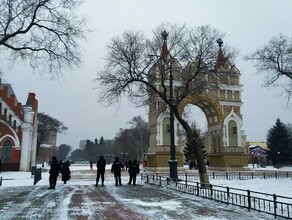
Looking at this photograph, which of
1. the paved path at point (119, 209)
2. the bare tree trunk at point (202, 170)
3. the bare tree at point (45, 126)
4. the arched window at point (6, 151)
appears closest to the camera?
the paved path at point (119, 209)

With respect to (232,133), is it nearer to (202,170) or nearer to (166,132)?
(166,132)

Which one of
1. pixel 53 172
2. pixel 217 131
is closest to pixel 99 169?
pixel 53 172

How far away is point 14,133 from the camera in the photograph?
4078cm

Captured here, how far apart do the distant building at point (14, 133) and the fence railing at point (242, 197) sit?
80.4 feet

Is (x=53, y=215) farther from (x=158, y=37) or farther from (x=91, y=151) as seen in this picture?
(x=91, y=151)

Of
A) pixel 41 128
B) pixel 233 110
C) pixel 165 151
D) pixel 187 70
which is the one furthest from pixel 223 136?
pixel 41 128

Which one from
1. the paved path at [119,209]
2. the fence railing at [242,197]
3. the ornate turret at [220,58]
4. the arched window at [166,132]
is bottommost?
the paved path at [119,209]

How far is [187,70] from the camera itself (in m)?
20.0

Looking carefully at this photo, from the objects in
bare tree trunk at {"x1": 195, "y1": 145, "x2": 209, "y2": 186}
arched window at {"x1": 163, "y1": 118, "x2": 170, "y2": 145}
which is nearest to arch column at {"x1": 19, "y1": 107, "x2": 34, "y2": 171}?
arched window at {"x1": 163, "y1": 118, "x2": 170, "y2": 145}

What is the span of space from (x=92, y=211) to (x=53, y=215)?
1.31 m

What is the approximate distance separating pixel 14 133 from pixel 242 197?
3510 cm

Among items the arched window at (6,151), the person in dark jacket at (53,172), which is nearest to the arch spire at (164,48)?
the person in dark jacket at (53,172)

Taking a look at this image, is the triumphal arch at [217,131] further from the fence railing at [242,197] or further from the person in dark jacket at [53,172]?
the person in dark jacket at [53,172]

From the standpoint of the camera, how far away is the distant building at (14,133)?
39938mm
